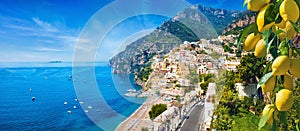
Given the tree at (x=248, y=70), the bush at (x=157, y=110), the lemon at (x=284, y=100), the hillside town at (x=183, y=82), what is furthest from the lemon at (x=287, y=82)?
the bush at (x=157, y=110)

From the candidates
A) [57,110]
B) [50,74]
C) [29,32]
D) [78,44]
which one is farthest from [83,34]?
[50,74]

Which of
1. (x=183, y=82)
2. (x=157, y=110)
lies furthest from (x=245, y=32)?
(x=157, y=110)

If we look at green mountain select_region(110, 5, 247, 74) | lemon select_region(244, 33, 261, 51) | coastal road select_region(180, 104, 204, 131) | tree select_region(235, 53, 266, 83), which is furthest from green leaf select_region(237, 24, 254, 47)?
coastal road select_region(180, 104, 204, 131)

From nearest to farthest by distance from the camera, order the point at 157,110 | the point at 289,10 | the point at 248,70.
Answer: the point at 289,10 → the point at 248,70 → the point at 157,110

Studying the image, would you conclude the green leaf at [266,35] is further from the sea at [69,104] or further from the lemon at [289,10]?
the sea at [69,104]

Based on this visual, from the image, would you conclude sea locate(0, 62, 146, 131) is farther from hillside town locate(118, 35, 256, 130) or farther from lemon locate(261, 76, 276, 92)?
lemon locate(261, 76, 276, 92)

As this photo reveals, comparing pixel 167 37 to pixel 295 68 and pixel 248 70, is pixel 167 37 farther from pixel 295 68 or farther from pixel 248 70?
pixel 295 68
